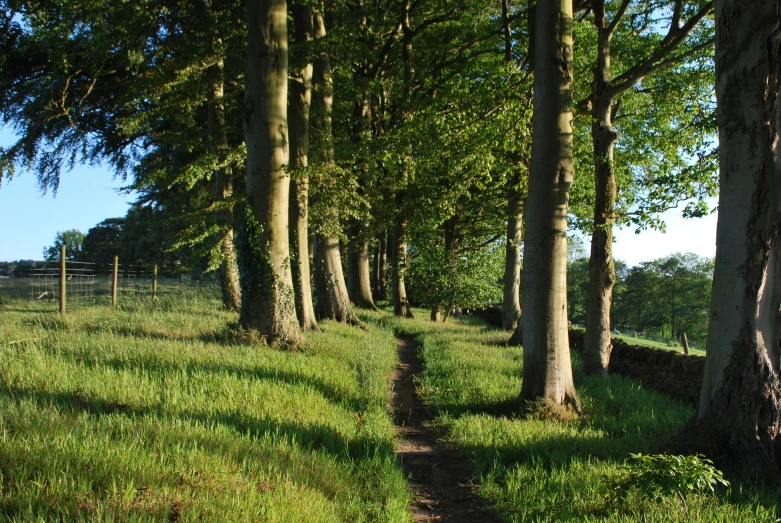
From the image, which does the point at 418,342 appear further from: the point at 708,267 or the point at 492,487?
the point at 708,267

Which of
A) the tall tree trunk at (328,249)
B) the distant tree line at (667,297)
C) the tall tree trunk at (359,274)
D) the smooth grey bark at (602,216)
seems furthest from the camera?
the distant tree line at (667,297)

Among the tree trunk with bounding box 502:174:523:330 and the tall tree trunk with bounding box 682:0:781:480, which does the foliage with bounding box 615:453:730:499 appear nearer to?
the tall tree trunk with bounding box 682:0:781:480

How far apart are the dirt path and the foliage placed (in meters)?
1.21

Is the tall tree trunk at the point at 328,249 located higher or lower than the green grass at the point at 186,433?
higher

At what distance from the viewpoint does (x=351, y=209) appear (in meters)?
14.5

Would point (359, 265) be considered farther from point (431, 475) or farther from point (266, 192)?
point (431, 475)

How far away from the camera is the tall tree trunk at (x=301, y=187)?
12953 millimetres

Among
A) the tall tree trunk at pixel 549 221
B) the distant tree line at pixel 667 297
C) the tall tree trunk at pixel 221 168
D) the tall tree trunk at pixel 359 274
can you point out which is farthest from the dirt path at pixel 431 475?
the distant tree line at pixel 667 297

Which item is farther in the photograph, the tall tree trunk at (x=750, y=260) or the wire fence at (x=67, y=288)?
the wire fence at (x=67, y=288)

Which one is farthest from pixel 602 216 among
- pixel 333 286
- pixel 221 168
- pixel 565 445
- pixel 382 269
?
pixel 382 269

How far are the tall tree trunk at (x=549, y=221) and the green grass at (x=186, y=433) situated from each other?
233cm

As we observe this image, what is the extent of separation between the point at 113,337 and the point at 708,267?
75.1 meters

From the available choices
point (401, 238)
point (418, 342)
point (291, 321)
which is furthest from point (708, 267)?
point (291, 321)

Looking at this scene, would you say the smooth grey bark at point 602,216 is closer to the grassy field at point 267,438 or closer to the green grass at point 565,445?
the green grass at point 565,445
